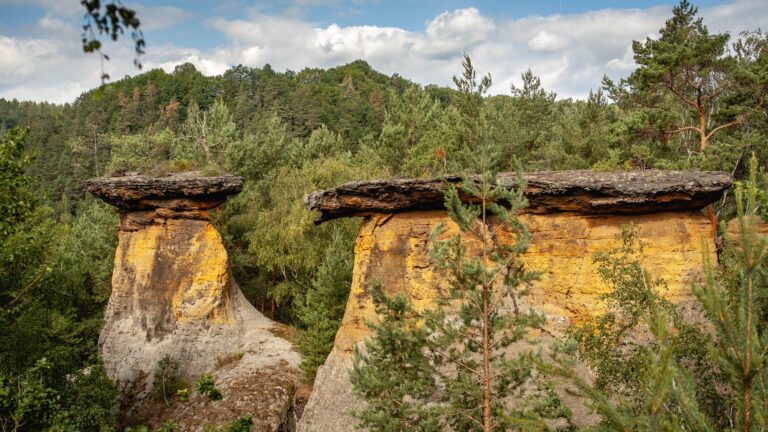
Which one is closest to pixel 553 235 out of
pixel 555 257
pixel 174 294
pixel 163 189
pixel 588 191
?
pixel 555 257

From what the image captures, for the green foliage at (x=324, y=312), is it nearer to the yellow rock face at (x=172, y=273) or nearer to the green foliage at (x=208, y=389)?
the green foliage at (x=208, y=389)

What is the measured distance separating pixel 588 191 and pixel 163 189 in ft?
43.2

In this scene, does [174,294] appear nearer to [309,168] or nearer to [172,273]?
[172,273]

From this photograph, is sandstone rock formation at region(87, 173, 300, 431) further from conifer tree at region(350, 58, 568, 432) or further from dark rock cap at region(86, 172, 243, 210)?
conifer tree at region(350, 58, 568, 432)

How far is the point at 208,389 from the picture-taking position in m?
14.2

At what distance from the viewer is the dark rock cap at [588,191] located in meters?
9.41

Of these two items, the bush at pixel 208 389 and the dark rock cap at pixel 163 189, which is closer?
the bush at pixel 208 389

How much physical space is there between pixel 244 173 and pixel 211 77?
5221cm

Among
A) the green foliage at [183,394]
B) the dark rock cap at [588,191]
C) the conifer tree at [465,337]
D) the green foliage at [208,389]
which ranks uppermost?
the dark rock cap at [588,191]

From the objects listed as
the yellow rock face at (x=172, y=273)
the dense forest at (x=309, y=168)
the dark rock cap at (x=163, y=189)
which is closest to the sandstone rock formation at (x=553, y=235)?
the dense forest at (x=309, y=168)

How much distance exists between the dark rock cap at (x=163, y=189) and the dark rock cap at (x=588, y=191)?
6438mm

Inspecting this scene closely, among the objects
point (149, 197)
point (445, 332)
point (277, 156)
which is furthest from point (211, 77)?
point (445, 332)

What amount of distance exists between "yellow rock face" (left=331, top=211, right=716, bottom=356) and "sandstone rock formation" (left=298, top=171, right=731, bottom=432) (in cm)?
2

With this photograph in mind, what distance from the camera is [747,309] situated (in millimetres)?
2883
